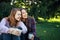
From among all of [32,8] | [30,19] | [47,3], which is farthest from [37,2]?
[30,19]

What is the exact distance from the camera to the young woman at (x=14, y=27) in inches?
183

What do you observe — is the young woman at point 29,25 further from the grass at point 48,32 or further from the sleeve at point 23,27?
the grass at point 48,32

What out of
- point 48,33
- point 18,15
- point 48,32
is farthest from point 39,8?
point 18,15

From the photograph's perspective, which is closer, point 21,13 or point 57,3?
point 21,13

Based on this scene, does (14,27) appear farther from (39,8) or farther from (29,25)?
(39,8)

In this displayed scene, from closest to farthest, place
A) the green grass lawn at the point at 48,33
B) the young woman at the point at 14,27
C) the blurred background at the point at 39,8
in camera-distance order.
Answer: the young woman at the point at 14,27 → the blurred background at the point at 39,8 → the green grass lawn at the point at 48,33

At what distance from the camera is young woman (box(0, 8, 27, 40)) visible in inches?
183

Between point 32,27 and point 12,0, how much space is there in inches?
186

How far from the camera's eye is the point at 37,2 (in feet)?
28.6

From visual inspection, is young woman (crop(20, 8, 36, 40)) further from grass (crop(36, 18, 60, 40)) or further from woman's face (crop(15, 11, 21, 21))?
grass (crop(36, 18, 60, 40))

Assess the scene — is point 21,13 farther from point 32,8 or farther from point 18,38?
point 32,8

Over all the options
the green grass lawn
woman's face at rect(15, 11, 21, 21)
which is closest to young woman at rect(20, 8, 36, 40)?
woman's face at rect(15, 11, 21, 21)

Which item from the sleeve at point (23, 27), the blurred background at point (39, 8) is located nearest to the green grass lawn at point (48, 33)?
the blurred background at point (39, 8)

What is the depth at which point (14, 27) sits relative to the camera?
15.5 feet
